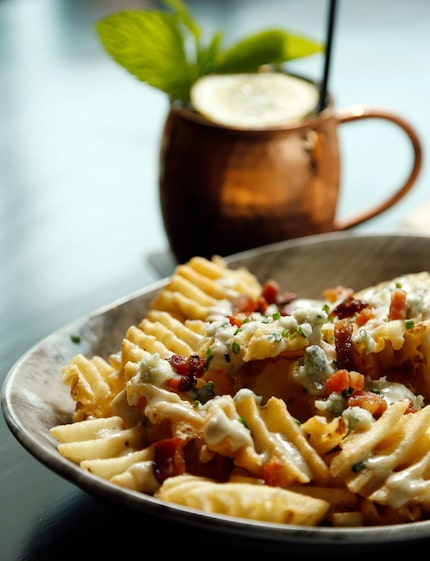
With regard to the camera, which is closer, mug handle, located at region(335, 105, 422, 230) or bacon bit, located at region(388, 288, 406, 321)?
bacon bit, located at region(388, 288, 406, 321)

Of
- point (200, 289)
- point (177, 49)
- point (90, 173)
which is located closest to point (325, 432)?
point (200, 289)

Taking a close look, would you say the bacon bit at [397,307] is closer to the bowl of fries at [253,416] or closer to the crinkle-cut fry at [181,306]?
the bowl of fries at [253,416]

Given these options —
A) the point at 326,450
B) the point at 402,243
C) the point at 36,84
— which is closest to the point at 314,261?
the point at 402,243

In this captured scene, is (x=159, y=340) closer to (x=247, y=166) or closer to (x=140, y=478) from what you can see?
(x=140, y=478)

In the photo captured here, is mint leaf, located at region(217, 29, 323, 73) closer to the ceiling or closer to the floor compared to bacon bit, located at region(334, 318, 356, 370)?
closer to the ceiling

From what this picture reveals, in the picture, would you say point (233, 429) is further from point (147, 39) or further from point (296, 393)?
point (147, 39)

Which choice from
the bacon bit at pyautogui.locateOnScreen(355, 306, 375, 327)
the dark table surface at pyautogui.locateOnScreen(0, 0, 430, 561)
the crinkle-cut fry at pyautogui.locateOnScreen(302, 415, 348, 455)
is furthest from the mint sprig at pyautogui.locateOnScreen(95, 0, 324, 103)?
the crinkle-cut fry at pyautogui.locateOnScreen(302, 415, 348, 455)

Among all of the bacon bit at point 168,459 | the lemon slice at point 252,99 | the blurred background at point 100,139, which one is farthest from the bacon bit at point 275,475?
the lemon slice at point 252,99

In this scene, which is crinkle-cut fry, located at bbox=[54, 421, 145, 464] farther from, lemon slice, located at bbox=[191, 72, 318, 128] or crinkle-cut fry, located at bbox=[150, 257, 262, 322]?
lemon slice, located at bbox=[191, 72, 318, 128]
